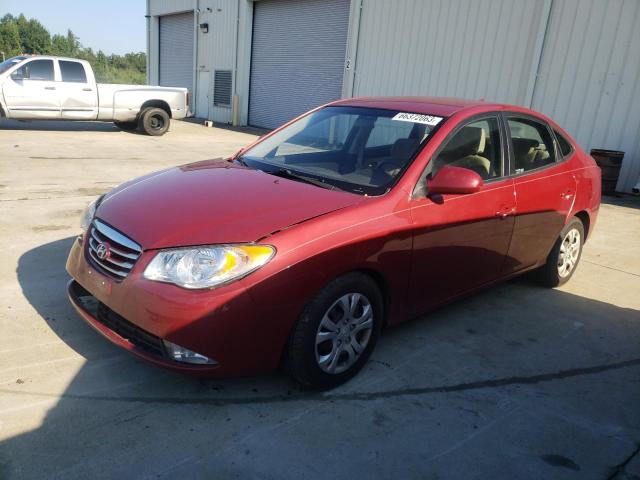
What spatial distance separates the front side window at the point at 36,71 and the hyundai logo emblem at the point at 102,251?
11.9m

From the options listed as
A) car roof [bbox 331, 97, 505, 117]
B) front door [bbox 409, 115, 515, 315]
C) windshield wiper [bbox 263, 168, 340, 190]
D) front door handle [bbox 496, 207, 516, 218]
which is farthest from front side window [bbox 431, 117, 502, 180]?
windshield wiper [bbox 263, 168, 340, 190]

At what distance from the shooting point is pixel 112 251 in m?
2.81

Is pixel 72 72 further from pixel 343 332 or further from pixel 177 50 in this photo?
pixel 343 332

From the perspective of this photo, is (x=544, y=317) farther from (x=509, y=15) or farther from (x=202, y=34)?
(x=202, y=34)

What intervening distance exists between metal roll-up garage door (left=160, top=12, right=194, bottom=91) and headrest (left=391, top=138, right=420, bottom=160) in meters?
21.7

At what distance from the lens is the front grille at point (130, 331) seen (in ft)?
8.61

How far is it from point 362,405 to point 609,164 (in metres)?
8.61

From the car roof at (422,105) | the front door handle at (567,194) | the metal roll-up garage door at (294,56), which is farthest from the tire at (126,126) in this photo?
the front door handle at (567,194)

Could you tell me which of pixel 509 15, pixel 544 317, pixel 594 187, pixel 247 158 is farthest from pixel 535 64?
pixel 247 158

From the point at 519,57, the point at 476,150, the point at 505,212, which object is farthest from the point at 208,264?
the point at 519,57

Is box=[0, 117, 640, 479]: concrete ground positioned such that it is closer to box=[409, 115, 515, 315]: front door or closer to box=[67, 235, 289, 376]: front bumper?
box=[67, 235, 289, 376]: front bumper

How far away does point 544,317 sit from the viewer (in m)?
4.24

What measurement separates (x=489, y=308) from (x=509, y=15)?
8.93 metres

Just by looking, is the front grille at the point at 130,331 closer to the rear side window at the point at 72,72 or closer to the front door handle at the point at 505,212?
the front door handle at the point at 505,212
